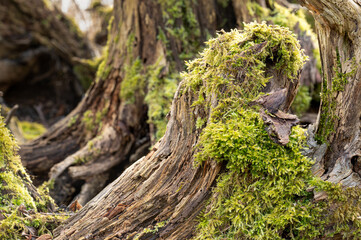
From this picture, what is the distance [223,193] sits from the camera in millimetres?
2221

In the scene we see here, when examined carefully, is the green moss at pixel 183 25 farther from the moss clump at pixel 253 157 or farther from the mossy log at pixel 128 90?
the moss clump at pixel 253 157

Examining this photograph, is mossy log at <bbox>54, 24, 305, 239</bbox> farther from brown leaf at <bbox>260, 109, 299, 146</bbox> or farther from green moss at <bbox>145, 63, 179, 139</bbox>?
green moss at <bbox>145, 63, 179, 139</bbox>

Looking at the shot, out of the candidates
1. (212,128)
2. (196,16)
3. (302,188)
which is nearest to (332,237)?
(302,188)

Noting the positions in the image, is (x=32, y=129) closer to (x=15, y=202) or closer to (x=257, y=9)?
(x=15, y=202)

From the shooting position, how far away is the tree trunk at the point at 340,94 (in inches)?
84.8

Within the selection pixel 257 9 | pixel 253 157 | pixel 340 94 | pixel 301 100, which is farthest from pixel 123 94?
pixel 340 94

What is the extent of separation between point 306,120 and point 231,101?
3.65 meters

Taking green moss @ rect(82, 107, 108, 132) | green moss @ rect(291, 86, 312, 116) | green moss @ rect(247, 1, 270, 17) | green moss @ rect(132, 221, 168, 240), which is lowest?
green moss @ rect(132, 221, 168, 240)

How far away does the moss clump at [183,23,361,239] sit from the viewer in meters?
2.07

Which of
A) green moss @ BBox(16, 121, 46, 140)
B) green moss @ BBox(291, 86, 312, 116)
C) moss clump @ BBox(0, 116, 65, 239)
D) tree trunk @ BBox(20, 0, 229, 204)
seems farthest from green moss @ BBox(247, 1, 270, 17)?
green moss @ BBox(16, 121, 46, 140)

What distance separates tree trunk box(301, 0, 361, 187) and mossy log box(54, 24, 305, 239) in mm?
255

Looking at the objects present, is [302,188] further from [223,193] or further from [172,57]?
[172,57]

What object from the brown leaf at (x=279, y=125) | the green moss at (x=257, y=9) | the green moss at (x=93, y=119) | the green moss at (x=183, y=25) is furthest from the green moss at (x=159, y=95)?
the brown leaf at (x=279, y=125)

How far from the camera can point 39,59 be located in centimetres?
1049
